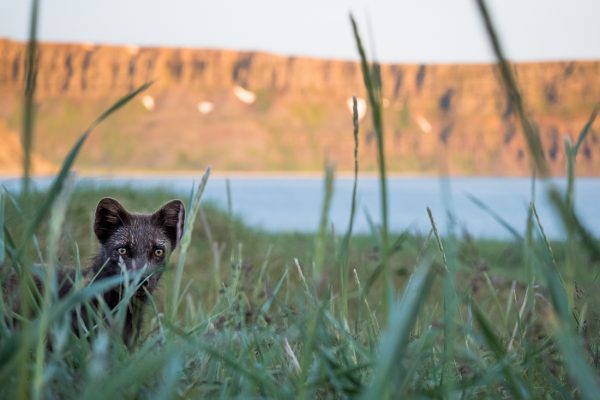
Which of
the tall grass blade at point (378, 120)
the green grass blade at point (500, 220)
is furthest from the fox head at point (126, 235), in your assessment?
the tall grass blade at point (378, 120)

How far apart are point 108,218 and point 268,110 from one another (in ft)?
639

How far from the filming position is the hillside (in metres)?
176

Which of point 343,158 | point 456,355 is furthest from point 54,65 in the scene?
point 456,355

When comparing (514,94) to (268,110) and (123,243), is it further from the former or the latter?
(268,110)

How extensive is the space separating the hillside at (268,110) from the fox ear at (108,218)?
169 metres

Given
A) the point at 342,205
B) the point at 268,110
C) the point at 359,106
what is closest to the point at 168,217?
the point at 359,106

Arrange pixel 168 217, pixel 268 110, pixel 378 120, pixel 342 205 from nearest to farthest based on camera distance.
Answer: pixel 378 120, pixel 168 217, pixel 342 205, pixel 268 110

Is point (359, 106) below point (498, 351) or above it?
above

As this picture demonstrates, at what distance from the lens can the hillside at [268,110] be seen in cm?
17625

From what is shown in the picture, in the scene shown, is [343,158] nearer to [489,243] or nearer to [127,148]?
[127,148]

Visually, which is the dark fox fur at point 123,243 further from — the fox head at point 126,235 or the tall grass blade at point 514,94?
the tall grass blade at point 514,94

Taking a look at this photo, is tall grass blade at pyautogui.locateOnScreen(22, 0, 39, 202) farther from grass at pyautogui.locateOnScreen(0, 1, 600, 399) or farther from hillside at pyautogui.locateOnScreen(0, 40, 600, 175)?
hillside at pyautogui.locateOnScreen(0, 40, 600, 175)

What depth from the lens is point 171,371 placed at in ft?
3.35

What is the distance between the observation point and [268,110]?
196125 mm
